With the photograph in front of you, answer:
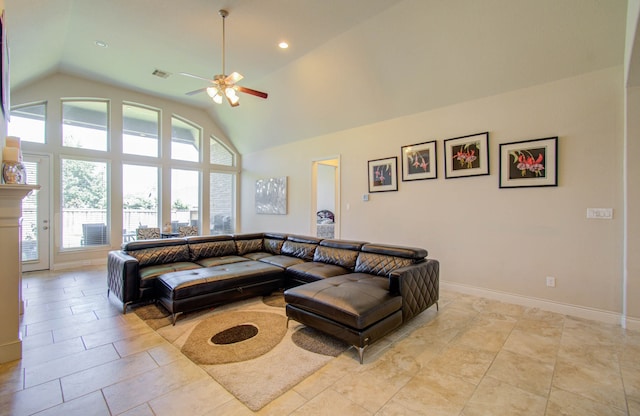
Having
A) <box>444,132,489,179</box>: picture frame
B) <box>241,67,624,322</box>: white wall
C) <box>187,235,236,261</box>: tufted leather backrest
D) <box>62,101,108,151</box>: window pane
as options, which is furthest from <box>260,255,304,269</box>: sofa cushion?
<box>62,101,108,151</box>: window pane

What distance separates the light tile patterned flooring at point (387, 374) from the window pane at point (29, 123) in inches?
160

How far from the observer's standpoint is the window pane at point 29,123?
17.2 feet

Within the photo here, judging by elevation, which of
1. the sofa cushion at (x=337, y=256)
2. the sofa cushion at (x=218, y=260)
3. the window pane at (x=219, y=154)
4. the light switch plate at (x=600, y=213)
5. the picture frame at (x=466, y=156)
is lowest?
the sofa cushion at (x=218, y=260)

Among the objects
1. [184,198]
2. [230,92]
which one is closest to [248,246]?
[230,92]

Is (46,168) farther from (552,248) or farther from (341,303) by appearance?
(552,248)

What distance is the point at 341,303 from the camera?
2473 millimetres

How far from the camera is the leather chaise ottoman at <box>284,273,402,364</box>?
7.75 ft

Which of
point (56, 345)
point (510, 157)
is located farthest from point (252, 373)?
point (510, 157)

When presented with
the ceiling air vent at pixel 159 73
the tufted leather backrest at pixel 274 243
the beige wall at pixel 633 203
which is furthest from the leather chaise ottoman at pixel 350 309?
the ceiling air vent at pixel 159 73

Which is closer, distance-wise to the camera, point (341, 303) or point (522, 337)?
point (341, 303)

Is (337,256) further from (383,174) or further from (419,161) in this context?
(419,161)

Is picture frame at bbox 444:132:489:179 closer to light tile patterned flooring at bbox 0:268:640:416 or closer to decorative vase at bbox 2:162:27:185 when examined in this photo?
light tile patterned flooring at bbox 0:268:640:416

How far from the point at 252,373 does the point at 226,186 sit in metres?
6.86

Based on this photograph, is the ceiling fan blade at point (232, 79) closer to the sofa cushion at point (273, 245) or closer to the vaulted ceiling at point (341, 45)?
the vaulted ceiling at point (341, 45)
